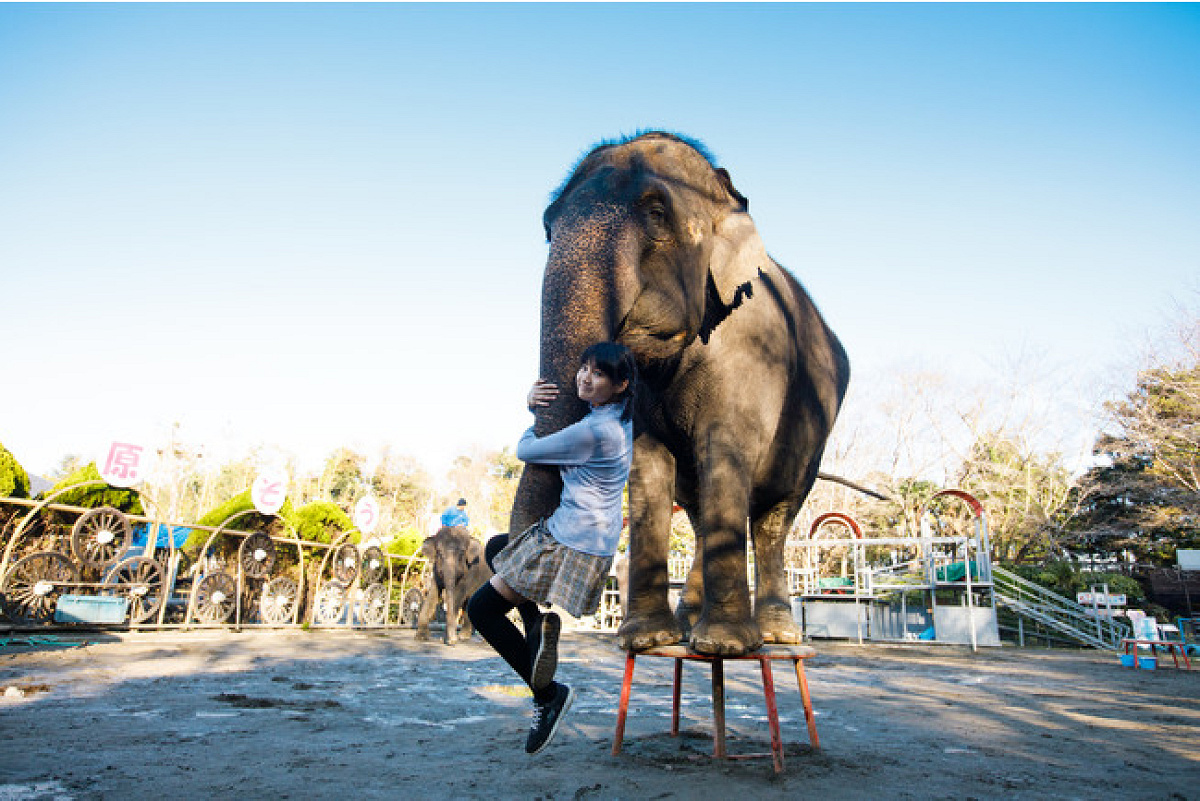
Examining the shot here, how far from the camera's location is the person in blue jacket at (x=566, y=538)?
245 cm

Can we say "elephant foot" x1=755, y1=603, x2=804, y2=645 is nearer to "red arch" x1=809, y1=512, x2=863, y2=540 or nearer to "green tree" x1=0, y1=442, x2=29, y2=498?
"green tree" x1=0, y1=442, x2=29, y2=498

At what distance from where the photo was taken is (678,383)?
365 cm

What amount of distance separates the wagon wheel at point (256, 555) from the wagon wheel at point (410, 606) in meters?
4.56

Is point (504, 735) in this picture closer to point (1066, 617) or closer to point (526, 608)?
point (526, 608)

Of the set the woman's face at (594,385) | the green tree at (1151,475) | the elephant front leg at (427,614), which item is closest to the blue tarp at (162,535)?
the elephant front leg at (427,614)

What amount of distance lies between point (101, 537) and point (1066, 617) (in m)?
20.4

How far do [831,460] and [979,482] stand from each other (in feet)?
Answer: 18.0

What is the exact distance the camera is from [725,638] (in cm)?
311

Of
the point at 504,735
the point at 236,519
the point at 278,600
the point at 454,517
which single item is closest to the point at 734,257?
the point at 504,735

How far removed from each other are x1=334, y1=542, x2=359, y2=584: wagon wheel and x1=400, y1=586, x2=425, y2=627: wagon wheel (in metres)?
2.34

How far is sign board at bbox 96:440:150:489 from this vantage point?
9.30 metres

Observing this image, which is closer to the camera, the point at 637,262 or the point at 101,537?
the point at 637,262

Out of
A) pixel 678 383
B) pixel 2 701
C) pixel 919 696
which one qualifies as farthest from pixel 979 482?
pixel 2 701

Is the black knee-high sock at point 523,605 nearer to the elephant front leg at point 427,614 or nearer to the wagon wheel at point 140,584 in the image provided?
the wagon wheel at point 140,584
